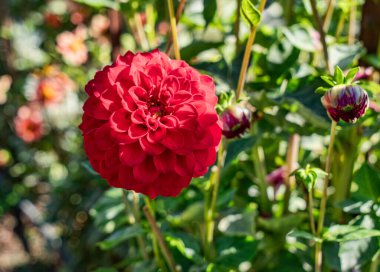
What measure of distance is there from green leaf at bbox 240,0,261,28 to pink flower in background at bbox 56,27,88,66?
115cm

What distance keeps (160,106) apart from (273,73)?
29 cm

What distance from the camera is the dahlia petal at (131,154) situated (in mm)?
553

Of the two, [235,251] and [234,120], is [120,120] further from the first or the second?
[235,251]

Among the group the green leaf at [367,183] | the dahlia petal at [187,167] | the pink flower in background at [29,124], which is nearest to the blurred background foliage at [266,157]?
the green leaf at [367,183]

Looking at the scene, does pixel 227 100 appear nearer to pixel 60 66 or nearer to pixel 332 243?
pixel 332 243

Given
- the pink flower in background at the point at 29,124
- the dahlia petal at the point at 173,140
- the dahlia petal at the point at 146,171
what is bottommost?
the pink flower in background at the point at 29,124

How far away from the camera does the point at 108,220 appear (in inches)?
36.8

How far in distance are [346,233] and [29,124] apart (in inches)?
52.2

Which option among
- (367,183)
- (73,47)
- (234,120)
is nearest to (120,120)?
(234,120)

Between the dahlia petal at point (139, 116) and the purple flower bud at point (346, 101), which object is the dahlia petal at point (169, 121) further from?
the purple flower bud at point (346, 101)

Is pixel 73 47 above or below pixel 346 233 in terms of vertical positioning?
below

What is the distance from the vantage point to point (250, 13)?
61 cm

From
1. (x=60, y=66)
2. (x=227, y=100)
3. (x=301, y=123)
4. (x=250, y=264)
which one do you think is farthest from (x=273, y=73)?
(x=60, y=66)

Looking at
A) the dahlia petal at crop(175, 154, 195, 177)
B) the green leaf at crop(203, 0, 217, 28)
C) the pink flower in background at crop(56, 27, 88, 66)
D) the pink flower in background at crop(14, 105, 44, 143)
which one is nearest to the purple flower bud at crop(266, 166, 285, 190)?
the green leaf at crop(203, 0, 217, 28)
